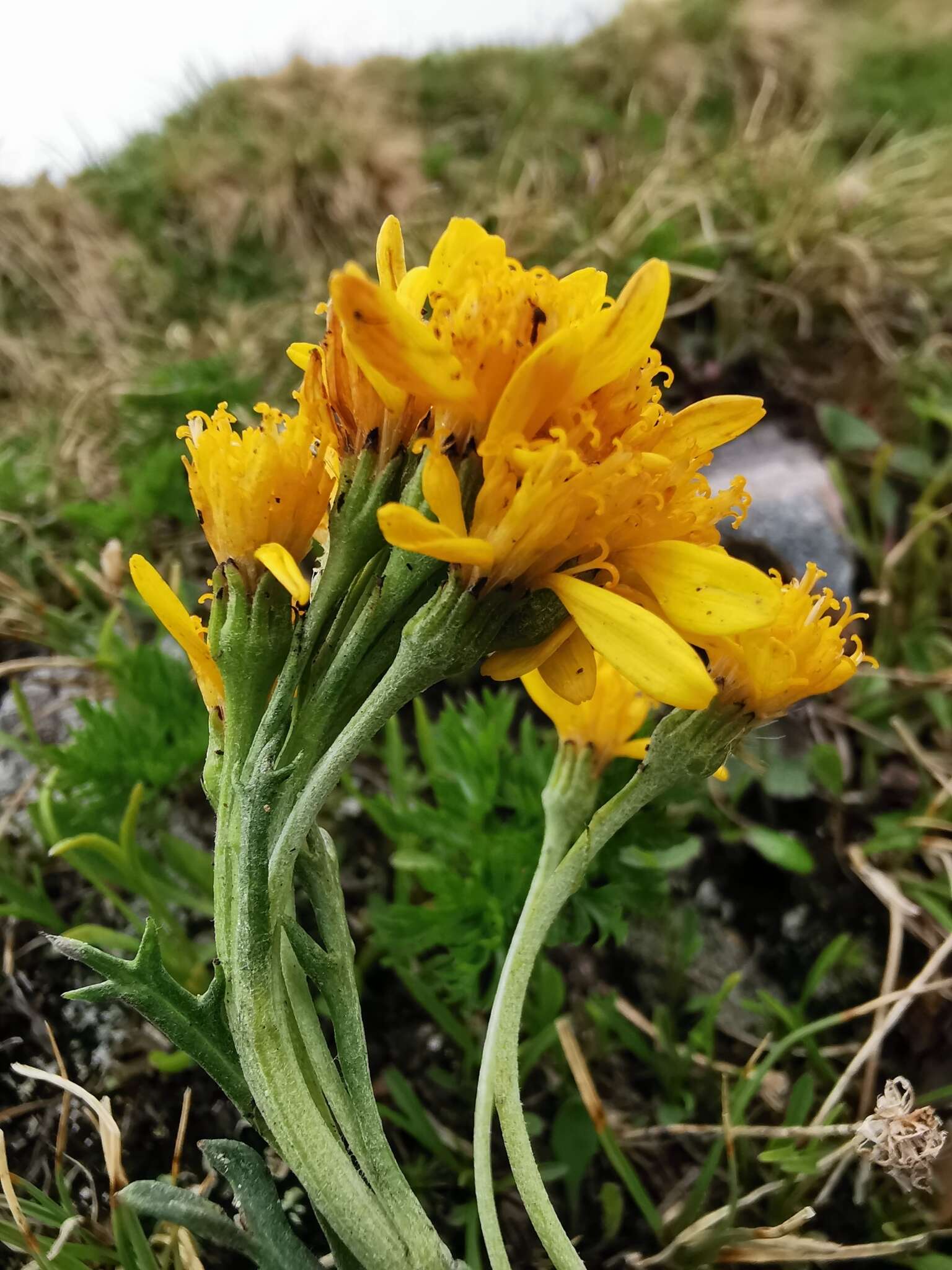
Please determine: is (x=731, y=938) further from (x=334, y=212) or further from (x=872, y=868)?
(x=334, y=212)

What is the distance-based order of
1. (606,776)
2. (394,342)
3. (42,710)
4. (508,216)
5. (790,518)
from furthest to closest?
(508,216), (790,518), (42,710), (606,776), (394,342)

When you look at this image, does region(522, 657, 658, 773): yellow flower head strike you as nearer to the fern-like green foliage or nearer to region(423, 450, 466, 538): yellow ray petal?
the fern-like green foliage

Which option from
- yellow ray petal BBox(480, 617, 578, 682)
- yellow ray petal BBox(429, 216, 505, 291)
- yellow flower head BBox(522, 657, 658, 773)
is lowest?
yellow flower head BBox(522, 657, 658, 773)

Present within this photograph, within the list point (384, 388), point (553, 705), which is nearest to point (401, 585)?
point (384, 388)

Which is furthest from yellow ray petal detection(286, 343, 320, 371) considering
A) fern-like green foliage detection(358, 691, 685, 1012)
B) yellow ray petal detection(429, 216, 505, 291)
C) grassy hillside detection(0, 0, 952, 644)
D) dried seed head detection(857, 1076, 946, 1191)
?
grassy hillside detection(0, 0, 952, 644)

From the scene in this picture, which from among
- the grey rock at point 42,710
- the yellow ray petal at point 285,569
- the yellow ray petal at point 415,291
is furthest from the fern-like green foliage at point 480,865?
the grey rock at point 42,710

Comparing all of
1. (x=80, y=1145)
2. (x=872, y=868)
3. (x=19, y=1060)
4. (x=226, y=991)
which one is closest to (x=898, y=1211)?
(x=872, y=868)

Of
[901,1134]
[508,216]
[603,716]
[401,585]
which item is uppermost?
[508,216]

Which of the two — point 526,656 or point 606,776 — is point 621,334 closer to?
point 526,656
